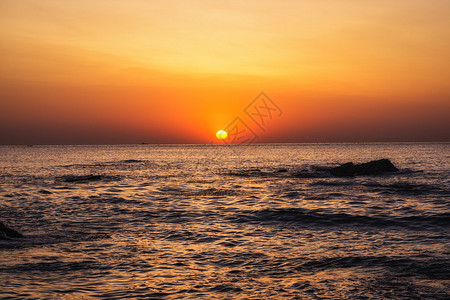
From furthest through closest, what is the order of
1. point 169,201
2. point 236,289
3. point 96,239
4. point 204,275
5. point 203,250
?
1. point 169,201
2. point 96,239
3. point 203,250
4. point 204,275
5. point 236,289

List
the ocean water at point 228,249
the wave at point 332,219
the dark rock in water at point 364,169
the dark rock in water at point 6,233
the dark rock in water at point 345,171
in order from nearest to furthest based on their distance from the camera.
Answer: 1. the ocean water at point 228,249
2. the dark rock in water at point 6,233
3. the wave at point 332,219
4. the dark rock in water at point 345,171
5. the dark rock in water at point 364,169

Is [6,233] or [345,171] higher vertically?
[6,233]

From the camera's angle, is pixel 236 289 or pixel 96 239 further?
pixel 96 239

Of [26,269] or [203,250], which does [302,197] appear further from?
[26,269]

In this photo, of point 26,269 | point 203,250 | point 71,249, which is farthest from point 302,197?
point 26,269

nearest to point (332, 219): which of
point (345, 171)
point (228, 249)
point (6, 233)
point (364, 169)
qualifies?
point (228, 249)

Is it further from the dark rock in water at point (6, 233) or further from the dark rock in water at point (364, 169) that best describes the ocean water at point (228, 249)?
the dark rock in water at point (364, 169)

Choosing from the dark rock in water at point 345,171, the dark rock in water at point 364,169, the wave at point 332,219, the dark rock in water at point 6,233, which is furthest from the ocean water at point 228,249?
the dark rock in water at point 364,169

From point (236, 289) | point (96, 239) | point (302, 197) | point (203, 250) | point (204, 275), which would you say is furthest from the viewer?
point (302, 197)

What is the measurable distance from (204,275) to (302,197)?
64.4ft

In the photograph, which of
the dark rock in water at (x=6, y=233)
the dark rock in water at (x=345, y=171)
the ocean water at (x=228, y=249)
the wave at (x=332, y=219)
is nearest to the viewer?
the ocean water at (x=228, y=249)

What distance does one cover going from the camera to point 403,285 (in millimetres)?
10406

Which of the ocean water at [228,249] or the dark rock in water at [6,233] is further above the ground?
the dark rock in water at [6,233]

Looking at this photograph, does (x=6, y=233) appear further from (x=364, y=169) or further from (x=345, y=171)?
(x=364, y=169)
